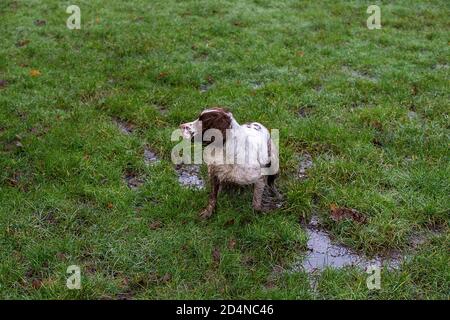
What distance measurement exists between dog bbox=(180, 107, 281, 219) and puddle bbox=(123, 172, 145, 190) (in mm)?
955

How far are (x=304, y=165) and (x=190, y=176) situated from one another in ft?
4.32

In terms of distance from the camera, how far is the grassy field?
412 centimetres

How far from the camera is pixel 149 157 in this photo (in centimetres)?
586

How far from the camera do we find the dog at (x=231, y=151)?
13.6 ft

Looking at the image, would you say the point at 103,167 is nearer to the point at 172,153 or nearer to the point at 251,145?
the point at 172,153

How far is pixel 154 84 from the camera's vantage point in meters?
7.57

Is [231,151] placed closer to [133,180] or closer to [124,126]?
[133,180]

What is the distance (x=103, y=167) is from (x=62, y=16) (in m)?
6.31

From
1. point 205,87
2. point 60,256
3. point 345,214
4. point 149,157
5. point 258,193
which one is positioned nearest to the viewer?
point 60,256

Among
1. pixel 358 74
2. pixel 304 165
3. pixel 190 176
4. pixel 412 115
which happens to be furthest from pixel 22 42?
pixel 412 115

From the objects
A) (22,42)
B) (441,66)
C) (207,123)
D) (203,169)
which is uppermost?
(207,123)

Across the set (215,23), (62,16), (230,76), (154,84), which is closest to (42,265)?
(154,84)

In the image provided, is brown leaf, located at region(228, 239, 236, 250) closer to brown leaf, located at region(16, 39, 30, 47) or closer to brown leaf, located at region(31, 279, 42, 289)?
brown leaf, located at region(31, 279, 42, 289)

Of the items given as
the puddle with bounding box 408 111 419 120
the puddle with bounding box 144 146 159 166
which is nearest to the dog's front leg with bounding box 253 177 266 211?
the puddle with bounding box 144 146 159 166
